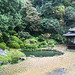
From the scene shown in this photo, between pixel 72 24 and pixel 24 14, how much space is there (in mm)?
11863

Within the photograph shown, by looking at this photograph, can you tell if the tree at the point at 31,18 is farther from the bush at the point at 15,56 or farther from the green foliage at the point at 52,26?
the bush at the point at 15,56

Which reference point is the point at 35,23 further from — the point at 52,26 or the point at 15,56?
the point at 15,56

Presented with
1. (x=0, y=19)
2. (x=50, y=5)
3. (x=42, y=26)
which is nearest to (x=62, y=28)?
(x=42, y=26)

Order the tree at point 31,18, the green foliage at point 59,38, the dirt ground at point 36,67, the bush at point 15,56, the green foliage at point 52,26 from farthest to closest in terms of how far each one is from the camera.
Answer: the green foliage at point 59,38 → the green foliage at point 52,26 → the tree at point 31,18 → the bush at point 15,56 → the dirt ground at point 36,67

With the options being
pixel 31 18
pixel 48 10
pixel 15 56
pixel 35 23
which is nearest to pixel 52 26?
Result: pixel 35 23

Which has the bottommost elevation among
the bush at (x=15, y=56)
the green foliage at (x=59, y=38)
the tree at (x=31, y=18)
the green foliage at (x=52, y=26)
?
the green foliage at (x=59, y=38)

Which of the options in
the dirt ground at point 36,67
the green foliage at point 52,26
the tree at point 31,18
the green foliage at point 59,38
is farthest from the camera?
the green foliage at point 59,38

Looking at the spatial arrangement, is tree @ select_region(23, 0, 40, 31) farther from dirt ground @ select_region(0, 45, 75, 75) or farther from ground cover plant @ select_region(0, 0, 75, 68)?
dirt ground @ select_region(0, 45, 75, 75)

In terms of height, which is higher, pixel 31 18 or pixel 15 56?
pixel 31 18

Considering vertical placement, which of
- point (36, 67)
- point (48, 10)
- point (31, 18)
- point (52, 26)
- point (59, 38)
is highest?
point (48, 10)

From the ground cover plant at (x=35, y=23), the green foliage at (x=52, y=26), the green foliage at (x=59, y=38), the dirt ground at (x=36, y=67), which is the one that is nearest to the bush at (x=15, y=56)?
the dirt ground at (x=36, y=67)

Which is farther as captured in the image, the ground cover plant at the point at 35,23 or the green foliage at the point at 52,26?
the green foliage at the point at 52,26

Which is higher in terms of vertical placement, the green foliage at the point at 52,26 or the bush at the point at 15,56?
the green foliage at the point at 52,26

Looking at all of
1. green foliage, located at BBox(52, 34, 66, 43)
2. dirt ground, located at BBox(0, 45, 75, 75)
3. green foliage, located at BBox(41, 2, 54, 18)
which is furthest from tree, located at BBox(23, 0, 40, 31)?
dirt ground, located at BBox(0, 45, 75, 75)
